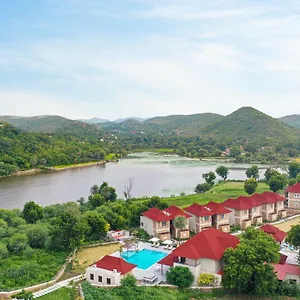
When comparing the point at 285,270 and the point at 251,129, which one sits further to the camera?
the point at 251,129

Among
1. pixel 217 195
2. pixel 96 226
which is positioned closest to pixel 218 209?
pixel 96 226

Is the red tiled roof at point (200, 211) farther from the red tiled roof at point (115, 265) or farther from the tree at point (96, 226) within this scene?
the red tiled roof at point (115, 265)

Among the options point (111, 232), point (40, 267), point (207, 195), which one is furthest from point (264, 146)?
→ point (40, 267)

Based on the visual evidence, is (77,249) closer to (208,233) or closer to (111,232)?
(111,232)

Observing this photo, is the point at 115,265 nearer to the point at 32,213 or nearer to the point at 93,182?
the point at 32,213

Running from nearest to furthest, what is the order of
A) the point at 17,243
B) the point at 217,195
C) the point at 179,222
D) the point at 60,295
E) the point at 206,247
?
the point at 60,295, the point at 206,247, the point at 17,243, the point at 179,222, the point at 217,195

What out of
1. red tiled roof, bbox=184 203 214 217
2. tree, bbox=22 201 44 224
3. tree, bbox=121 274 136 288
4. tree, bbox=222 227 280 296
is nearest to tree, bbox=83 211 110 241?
tree, bbox=22 201 44 224

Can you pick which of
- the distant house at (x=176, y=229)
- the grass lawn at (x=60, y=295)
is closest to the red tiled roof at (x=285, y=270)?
the distant house at (x=176, y=229)
